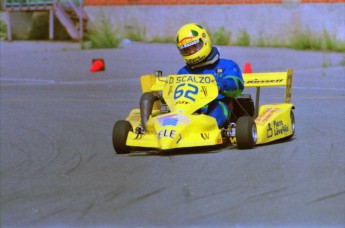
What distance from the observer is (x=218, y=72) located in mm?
9727

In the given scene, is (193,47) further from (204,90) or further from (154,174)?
(154,174)

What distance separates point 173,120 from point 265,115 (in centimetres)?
133

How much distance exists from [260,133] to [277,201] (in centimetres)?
283

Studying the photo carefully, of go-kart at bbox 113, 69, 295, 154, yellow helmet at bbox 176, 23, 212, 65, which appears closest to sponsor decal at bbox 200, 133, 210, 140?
go-kart at bbox 113, 69, 295, 154

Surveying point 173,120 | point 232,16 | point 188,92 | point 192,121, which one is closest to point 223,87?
point 188,92

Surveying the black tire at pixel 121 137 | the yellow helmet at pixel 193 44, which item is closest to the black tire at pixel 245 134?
the yellow helmet at pixel 193 44

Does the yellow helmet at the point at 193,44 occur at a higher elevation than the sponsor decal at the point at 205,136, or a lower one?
higher

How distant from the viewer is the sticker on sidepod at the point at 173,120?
9.08 meters

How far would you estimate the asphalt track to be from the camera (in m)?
6.52

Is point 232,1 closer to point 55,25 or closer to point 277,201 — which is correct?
point 55,25

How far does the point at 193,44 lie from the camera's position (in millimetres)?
9906

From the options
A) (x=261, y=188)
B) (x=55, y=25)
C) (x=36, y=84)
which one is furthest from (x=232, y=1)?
(x=261, y=188)

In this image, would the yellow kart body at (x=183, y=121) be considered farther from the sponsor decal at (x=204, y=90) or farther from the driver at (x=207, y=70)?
the driver at (x=207, y=70)

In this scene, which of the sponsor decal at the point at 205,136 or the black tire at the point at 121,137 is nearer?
the sponsor decal at the point at 205,136
